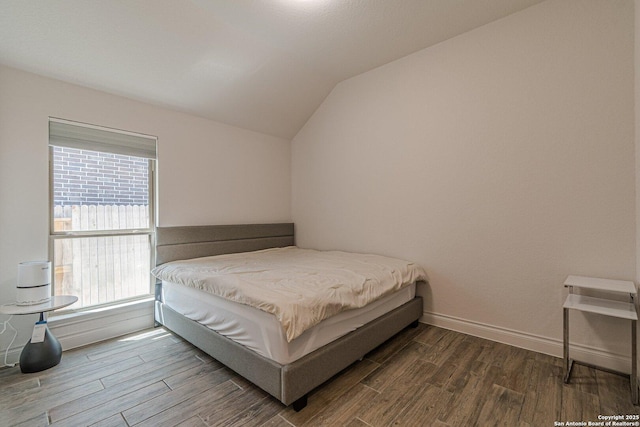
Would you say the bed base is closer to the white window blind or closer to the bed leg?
the bed leg

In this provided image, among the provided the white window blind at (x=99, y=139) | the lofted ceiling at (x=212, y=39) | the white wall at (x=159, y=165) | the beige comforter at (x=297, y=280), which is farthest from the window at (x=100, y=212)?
the lofted ceiling at (x=212, y=39)

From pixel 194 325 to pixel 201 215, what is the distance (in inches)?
59.4

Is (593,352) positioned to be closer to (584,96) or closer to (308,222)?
(584,96)

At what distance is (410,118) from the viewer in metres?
3.17

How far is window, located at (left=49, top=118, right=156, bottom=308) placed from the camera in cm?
261

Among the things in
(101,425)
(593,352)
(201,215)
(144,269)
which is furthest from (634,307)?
(144,269)

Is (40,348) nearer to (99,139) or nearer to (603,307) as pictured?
(99,139)

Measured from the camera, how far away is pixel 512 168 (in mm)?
2523

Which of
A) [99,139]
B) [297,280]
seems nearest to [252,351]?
[297,280]

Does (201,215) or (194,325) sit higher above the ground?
(201,215)

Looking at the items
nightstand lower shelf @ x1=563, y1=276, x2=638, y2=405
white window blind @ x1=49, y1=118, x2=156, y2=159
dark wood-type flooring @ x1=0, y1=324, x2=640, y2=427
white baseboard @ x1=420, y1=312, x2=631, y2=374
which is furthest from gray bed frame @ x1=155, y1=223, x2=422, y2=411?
nightstand lower shelf @ x1=563, y1=276, x2=638, y2=405

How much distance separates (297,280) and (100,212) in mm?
2224

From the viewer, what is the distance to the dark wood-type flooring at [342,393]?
1653 millimetres

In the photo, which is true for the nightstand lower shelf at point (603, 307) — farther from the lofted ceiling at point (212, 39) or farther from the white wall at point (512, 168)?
the lofted ceiling at point (212, 39)
